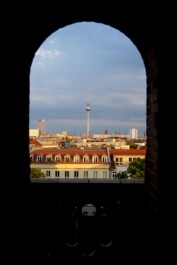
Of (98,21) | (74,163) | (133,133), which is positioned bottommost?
(74,163)

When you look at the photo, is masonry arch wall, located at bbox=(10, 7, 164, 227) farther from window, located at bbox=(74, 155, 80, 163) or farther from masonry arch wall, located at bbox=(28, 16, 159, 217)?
window, located at bbox=(74, 155, 80, 163)

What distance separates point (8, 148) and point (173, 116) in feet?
4.38

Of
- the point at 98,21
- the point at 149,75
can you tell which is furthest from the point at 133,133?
the point at 149,75

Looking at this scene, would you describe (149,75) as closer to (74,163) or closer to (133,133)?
(74,163)

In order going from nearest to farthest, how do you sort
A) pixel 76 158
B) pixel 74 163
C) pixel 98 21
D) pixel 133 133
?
pixel 98 21 → pixel 74 163 → pixel 76 158 → pixel 133 133

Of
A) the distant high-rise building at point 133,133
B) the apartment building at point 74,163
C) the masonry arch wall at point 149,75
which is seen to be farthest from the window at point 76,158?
the distant high-rise building at point 133,133

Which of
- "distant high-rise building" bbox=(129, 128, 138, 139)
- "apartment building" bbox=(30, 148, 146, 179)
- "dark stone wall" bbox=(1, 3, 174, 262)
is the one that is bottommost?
"apartment building" bbox=(30, 148, 146, 179)

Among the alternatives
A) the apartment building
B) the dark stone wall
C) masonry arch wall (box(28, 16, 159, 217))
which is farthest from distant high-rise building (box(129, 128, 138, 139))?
the dark stone wall

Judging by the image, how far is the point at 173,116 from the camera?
95.4 inches

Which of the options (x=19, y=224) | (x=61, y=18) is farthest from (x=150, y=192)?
(x=61, y=18)

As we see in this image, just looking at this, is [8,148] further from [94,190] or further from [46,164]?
[46,164]

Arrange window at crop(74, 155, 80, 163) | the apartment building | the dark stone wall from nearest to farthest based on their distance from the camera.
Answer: the dark stone wall < the apartment building < window at crop(74, 155, 80, 163)

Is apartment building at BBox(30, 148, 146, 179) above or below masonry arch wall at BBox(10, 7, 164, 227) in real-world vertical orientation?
below

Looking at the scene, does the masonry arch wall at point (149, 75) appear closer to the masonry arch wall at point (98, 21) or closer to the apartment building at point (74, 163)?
the masonry arch wall at point (98, 21)
